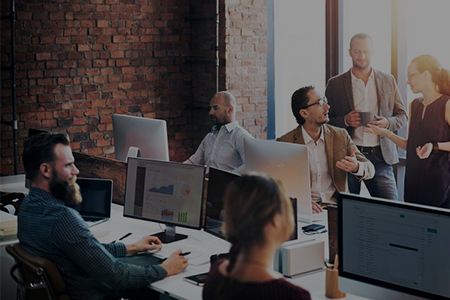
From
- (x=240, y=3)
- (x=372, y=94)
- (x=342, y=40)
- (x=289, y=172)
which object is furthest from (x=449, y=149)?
(x=240, y=3)

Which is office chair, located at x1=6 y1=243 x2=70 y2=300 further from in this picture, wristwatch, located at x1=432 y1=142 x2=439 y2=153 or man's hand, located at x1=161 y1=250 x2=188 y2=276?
wristwatch, located at x1=432 y1=142 x2=439 y2=153

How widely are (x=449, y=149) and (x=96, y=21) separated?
3.43m

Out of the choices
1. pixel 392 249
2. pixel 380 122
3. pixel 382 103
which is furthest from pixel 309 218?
pixel 382 103

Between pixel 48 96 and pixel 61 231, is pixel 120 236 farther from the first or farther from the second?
pixel 48 96

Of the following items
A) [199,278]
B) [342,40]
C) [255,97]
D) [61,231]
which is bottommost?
[199,278]

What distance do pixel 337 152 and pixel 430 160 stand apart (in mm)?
916

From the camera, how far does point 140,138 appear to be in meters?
4.68

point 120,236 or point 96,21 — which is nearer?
point 120,236

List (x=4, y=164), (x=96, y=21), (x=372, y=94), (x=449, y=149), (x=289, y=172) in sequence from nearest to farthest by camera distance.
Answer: (x=289, y=172) < (x=449, y=149) < (x=372, y=94) < (x=4, y=164) < (x=96, y=21)

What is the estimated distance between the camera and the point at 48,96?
6344 mm

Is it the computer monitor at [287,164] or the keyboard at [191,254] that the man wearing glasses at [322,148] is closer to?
the computer monitor at [287,164]

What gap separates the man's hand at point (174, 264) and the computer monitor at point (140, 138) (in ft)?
4.35

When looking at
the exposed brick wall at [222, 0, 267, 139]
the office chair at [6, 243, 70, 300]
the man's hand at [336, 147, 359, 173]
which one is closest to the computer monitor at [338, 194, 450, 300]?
the office chair at [6, 243, 70, 300]

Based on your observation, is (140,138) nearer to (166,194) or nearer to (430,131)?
(166,194)
